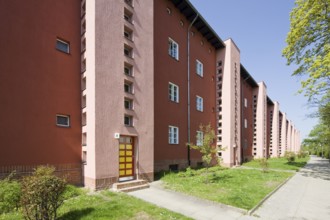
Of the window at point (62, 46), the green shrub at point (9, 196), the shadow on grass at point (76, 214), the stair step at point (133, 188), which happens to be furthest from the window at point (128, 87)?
the green shrub at point (9, 196)

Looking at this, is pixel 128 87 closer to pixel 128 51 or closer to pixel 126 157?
pixel 128 51

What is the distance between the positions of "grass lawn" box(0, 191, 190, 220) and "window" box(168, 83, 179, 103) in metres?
9.17

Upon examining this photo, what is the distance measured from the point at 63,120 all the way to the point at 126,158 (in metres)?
3.49

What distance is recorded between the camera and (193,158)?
18312 mm

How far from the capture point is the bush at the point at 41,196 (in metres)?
5.35

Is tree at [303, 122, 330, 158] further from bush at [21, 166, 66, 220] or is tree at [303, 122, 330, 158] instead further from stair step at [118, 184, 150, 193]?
bush at [21, 166, 66, 220]

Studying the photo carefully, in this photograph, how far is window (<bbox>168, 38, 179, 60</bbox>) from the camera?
16.6 meters

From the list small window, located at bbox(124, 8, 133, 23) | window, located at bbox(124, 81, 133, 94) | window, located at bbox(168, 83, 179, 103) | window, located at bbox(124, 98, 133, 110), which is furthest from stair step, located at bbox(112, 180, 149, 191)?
small window, located at bbox(124, 8, 133, 23)

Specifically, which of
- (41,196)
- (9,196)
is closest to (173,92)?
(9,196)

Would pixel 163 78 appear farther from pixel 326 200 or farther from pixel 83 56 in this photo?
pixel 326 200

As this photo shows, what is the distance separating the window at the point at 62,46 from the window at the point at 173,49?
7.74 meters

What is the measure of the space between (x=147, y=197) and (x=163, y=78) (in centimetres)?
866

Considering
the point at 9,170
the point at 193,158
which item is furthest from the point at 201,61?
the point at 9,170

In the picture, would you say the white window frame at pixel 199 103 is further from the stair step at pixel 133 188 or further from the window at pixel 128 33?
the stair step at pixel 133 188
